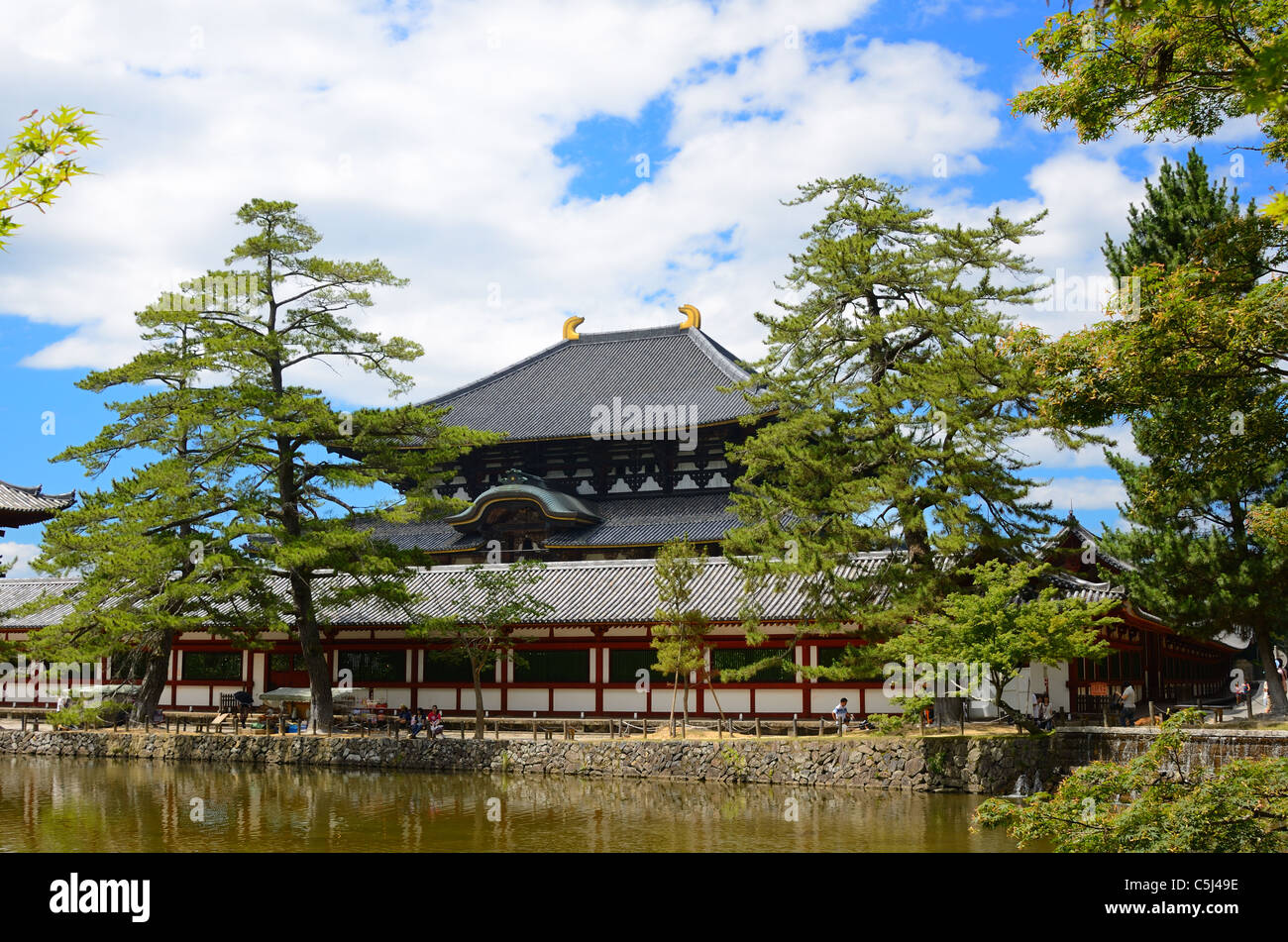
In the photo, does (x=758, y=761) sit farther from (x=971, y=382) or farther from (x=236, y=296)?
(x=236, y=296)

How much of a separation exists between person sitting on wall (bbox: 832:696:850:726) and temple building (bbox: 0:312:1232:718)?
1.14ft

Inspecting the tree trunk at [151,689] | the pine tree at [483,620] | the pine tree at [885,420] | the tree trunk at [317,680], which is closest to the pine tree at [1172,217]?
the pine tree at [885,420]

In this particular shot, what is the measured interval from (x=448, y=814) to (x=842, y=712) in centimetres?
1105

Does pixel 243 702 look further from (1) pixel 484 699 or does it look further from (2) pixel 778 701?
(2) pixel 778 701

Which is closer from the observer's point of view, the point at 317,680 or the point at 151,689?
the point at 317,680

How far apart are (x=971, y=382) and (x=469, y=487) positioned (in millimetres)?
24986

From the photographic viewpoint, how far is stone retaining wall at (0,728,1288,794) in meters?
24.4

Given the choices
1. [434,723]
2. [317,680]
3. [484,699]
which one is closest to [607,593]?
[484,699]

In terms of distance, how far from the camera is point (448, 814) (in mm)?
22188

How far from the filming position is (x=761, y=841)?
18766 millimetres

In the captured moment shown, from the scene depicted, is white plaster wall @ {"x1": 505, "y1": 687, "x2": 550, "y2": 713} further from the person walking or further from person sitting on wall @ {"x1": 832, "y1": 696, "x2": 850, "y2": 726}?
the person walking

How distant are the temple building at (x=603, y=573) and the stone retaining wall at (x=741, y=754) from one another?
124 inches

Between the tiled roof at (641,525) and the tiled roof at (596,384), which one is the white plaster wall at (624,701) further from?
the tiled roof at (596,384)

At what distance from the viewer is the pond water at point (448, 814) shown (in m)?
18.9
